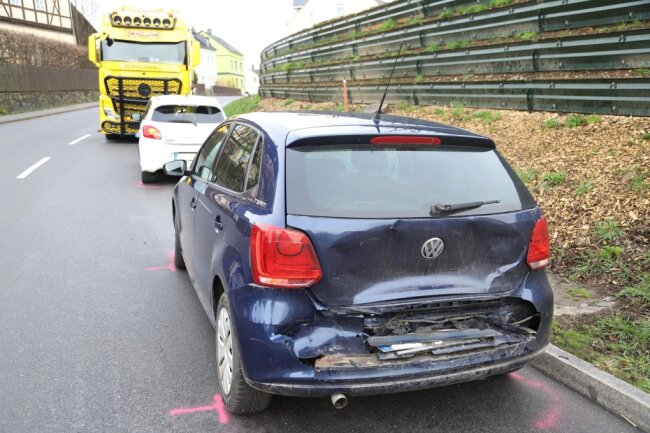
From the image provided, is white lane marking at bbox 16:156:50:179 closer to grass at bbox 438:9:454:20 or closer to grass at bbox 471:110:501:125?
grass at bbox 471:110:501:125

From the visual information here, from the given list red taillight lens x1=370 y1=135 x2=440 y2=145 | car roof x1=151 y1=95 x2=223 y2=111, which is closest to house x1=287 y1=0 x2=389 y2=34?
car roof x1=151 y1=95 x2=223 y2=111

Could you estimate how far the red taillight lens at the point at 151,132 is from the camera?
987 centimetres

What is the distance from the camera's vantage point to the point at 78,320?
4406 millimetres

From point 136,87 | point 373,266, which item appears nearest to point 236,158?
point 373,266

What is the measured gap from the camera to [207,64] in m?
97.2

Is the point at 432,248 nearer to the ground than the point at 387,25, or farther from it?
nearer to the ground

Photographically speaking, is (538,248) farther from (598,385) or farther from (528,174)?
(528,174)

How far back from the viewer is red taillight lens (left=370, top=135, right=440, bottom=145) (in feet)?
9.94

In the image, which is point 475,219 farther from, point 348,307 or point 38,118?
point 38,118

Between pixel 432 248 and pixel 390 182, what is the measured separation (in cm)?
43

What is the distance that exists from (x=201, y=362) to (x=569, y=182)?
15.0 feet

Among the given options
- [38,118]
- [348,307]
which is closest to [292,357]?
[348,307]

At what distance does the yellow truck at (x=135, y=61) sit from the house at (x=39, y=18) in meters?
25.0

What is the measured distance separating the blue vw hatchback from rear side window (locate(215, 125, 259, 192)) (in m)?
0.14
